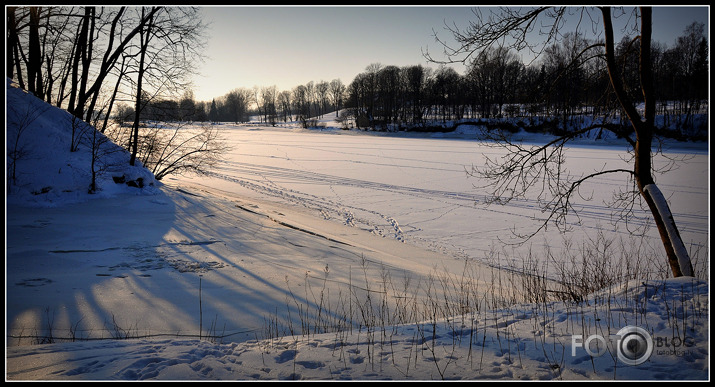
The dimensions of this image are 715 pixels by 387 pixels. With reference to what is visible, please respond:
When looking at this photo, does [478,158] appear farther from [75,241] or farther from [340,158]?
[75,241]

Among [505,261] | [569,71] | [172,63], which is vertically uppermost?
[172,63]

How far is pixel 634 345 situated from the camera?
3299 mm

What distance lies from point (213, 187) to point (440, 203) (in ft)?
35.2

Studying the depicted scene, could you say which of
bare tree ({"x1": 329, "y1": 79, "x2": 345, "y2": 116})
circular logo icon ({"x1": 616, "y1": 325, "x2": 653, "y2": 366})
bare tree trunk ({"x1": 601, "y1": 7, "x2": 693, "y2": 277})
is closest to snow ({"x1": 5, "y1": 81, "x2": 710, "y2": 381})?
circular logo icon ({"x1": 616, "y1": 325, "x2": 653, "y2": 366})

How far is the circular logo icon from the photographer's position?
10.3 ft

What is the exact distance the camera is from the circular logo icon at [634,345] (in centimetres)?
314

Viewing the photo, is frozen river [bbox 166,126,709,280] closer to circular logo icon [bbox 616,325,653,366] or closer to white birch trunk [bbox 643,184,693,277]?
white birch trunk [bbox 643,184,693,277]

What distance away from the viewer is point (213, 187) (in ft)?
57.8

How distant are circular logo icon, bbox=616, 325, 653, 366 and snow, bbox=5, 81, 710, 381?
7 cm

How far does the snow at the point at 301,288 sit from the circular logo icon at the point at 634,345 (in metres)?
0.07

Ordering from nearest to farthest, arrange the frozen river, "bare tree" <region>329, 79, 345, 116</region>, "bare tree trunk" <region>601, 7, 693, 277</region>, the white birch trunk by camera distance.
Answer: the white birch trunk < "bare tree trunk" <region>601, 7, 693, 277</region> < the frozen river < "bare tree" <region>329, 79, 345, 116</region>

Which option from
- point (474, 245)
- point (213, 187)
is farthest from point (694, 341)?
point (213, 187)

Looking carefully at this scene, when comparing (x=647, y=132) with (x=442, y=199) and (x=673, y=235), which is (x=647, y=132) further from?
(x=442, y=199)

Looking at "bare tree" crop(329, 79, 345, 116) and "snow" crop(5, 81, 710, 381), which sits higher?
"bare tree" crop(329, 79, 345, 116)
